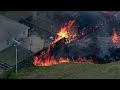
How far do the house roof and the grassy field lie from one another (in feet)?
17.7

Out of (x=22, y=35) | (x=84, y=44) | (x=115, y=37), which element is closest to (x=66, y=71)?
(x=84, y=44)

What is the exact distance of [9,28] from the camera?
4353 centimetres

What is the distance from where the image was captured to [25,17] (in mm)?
48281

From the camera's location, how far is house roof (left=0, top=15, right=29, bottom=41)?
139 ft

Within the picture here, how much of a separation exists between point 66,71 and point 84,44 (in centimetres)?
997

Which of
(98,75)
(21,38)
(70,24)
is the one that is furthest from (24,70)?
(70,24)

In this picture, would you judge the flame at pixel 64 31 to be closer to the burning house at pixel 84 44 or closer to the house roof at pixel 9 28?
the burning house at pixel 84 44

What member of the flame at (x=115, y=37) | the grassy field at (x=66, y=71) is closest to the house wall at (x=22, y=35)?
the grassy field at (x=66, y=71)

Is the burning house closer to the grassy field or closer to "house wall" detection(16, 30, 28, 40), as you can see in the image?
the grassy field

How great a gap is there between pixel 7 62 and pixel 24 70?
106 inches

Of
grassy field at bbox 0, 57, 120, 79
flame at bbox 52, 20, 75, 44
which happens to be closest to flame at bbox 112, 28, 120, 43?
flame at bbox 52, 20, 75, 44

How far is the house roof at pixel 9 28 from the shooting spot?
139 ft

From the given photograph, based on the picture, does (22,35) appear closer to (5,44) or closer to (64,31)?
(5,44)
